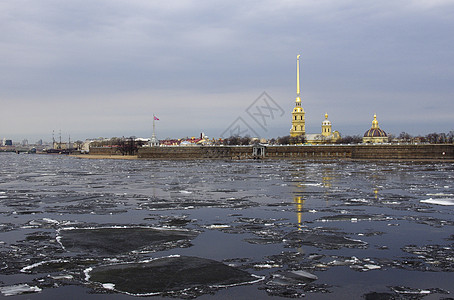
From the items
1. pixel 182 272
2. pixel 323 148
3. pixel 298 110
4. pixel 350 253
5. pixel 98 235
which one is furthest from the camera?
pixel 298 110

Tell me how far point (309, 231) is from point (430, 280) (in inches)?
235

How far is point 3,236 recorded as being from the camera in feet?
52.7

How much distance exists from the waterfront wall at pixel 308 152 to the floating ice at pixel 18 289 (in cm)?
10136

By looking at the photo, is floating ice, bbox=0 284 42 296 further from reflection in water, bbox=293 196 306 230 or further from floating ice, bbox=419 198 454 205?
floating ice, bbox=419 198 454 205

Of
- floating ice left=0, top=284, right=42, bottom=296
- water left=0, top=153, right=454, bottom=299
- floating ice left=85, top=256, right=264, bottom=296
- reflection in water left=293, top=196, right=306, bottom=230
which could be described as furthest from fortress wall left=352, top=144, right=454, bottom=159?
floating ice left=0, top=284, right=42, bottom=296

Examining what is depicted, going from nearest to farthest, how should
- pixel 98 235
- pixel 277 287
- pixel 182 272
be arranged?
1. pixel 277 287
2. pixel 182 272
3. pixel 98 235

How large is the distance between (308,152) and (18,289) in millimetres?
118961

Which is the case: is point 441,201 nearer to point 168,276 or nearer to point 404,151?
point 168,276

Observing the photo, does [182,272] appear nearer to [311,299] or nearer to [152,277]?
[152,277]

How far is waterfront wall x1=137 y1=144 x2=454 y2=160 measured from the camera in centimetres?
10235

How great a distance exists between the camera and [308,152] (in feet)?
413

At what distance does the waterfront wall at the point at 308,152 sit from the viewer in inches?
4030

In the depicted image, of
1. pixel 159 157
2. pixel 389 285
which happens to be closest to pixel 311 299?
pixel 389 285

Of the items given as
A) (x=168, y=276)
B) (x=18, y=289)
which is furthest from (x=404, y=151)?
(x=18, y=289)
